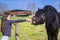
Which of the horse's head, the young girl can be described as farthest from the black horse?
the young girl

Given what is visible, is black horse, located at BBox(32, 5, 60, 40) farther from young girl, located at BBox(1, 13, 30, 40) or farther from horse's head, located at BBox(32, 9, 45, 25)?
young girl, located at BBox(1, 13, 30, 40)

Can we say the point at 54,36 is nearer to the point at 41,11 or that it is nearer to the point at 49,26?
the point at 49,26

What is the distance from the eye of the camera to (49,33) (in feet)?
19.4

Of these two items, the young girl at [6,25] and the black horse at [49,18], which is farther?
the young girl at [6,25]

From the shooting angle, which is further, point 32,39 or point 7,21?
point 32,39

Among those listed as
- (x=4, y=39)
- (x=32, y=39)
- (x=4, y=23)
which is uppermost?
(x=4, y=23)

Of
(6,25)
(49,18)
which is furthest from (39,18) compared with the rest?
(6,25)

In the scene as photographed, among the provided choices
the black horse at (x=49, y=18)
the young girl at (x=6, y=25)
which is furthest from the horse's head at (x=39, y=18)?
the young girl at (x=6, y=25)

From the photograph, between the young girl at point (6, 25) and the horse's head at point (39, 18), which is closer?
the horse's head at point (39, 18)

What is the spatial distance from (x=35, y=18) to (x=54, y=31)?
0.64m

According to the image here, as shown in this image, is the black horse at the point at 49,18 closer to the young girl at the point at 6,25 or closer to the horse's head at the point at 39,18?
the horse's head at the point at 39,18

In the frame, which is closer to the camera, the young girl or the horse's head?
the horse's head

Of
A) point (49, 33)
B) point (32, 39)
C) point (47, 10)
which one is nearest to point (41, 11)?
point (47, 10)

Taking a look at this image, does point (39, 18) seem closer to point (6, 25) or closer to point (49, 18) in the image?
point (49, 18)
